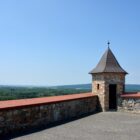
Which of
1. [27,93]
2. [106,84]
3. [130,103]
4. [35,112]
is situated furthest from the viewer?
[27,93]

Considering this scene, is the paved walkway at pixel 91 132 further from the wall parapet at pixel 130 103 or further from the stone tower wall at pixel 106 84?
the stone tower wall at pixel 106 84

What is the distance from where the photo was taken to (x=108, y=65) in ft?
58.0

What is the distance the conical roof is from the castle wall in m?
2.99

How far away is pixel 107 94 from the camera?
→ 55.8 feet

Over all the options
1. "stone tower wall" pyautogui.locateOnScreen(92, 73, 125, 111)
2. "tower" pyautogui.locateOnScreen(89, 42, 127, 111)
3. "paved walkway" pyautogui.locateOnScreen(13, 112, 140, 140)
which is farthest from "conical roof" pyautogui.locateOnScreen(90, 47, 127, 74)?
"paved walkway" pyautogui.locateOnScreen(13, 112, 140, 140)

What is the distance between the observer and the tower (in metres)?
17.0

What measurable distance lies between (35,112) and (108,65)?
8.46 meters

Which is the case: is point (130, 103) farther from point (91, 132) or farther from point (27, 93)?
point (27, 93)

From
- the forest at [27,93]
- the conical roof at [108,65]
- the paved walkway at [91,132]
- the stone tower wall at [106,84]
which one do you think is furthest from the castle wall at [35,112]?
the forest at [27,93]

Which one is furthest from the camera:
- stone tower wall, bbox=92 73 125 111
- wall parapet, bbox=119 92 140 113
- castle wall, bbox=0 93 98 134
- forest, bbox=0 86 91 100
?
forest, bbox=0 86 91 100

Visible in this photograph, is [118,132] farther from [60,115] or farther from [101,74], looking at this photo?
[101,74]

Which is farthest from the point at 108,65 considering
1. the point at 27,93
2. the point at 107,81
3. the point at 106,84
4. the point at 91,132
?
the point at 27,93

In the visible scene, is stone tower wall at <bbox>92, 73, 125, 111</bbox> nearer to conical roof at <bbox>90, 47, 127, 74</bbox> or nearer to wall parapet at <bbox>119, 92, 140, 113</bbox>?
conical roof at <bbox>90, 47, 127, 74</bbox>

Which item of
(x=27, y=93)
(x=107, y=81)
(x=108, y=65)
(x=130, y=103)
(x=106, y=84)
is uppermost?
(x=108, y=65)
